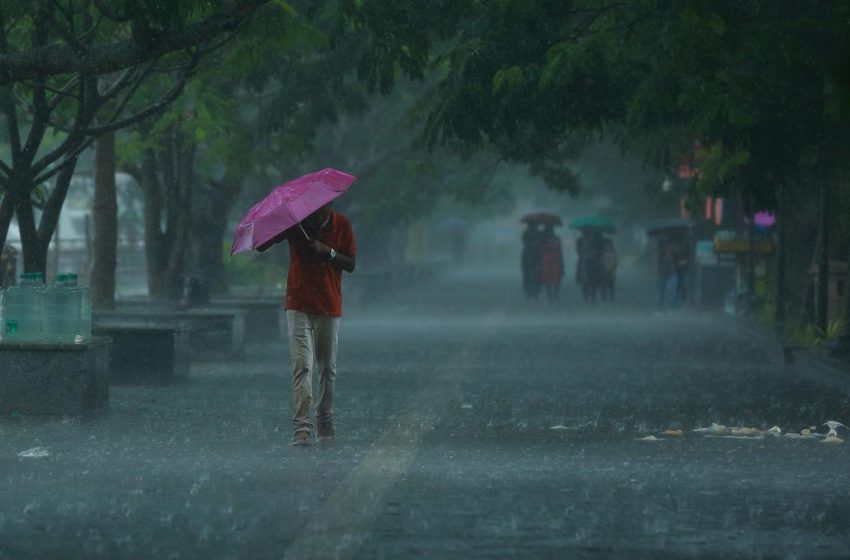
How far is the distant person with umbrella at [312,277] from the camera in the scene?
12008 millimetres

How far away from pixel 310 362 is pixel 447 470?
6.13 feet

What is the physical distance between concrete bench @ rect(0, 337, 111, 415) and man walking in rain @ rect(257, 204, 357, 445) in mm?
2872

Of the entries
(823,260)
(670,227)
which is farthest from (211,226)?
(670,227)

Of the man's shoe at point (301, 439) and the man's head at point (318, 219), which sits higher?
the man's head at point (318, 219)

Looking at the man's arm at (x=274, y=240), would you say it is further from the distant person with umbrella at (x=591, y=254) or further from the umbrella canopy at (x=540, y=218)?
the umbrella canopy at (x=540, y=218)

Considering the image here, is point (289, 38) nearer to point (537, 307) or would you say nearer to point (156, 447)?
point (156, 447)

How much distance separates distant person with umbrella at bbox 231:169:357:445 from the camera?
12.0m

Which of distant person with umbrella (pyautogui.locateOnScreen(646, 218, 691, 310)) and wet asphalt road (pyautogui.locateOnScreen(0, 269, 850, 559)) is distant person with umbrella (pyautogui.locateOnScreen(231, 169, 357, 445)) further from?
distant person with umbrella (pyautogui.locateOnScreen(646, 218, 691, 310))

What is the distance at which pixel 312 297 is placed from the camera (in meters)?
12.1

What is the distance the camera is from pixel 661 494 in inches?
380

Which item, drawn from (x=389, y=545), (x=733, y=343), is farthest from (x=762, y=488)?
(x=733, y=343)

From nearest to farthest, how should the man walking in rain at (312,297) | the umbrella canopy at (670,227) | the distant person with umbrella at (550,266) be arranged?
the man walking in rain at (312,297)
the umbrella canopy at (670,227)
the distant person with umbrella at (550,266)

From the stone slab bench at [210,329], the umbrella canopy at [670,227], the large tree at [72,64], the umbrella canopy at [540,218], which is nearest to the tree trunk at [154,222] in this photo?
the stone slab bench at [210,329]

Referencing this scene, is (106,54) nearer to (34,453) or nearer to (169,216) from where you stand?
(34,453)
